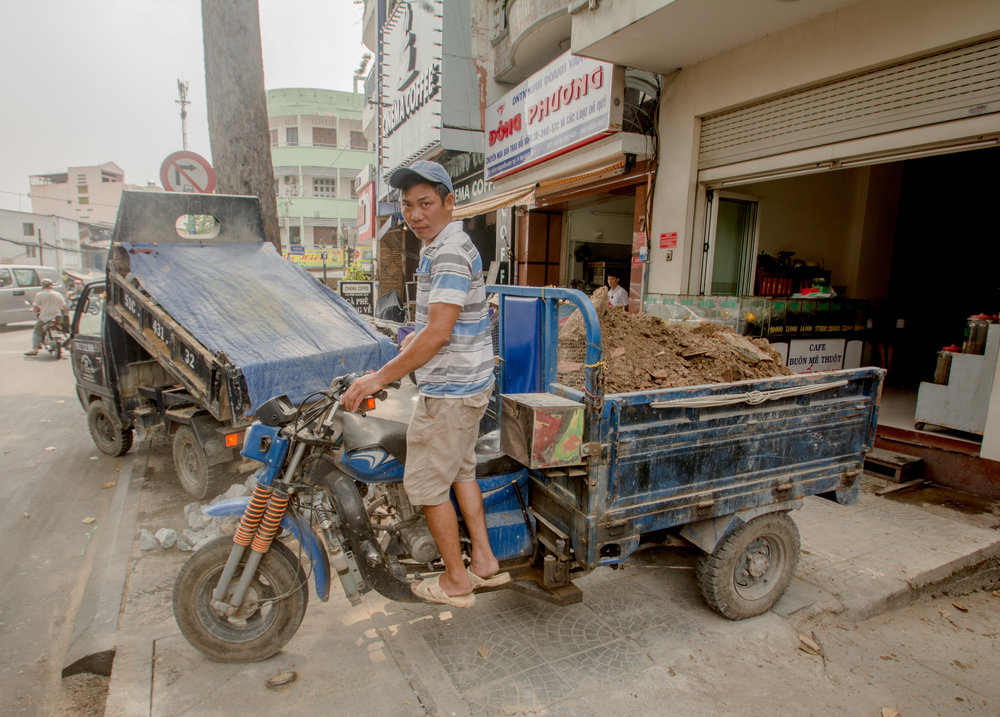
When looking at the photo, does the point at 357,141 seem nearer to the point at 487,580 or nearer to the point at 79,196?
the point at 79,196

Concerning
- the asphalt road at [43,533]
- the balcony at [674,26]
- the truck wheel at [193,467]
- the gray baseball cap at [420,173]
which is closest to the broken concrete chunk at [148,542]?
the asphalt road at [43,533]

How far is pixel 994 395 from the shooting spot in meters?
4.40

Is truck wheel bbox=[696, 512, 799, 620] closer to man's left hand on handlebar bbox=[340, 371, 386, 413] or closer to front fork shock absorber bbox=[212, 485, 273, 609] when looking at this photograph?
man's left hand on handlebar bbox=[340, 371, 386, 413]

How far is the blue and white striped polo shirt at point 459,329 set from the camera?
7.33ft

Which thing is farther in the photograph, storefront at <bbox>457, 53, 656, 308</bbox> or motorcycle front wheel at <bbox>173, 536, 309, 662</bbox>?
storefront at <bbox>457, 53, 656, 308</bbox>

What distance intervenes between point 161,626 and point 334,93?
42.7 metres

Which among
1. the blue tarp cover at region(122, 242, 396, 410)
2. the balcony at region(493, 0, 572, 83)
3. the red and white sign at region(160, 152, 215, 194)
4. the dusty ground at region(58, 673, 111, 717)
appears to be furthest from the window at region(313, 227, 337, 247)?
the dusty ground at region(58, 673, 111, 717)

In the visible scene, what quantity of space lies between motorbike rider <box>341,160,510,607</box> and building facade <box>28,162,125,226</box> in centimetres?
6032

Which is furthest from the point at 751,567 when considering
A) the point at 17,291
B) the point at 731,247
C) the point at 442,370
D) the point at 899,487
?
the point at 17,291

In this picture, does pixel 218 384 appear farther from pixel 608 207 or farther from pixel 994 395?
pixel 608 207

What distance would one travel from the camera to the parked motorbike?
2.41 meters

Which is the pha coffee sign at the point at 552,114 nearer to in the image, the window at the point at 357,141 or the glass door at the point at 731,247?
the glass door at the point at 731,247

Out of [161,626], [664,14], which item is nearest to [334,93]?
[664,14]

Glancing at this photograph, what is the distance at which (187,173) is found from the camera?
21.6 feet
